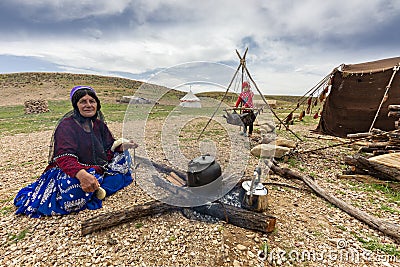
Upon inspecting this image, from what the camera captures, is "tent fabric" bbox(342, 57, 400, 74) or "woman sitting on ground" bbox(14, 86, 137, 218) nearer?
"woman sitting on ground" bbox(14, 86, 137, 218)

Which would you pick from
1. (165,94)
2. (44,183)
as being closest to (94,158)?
(44,183)

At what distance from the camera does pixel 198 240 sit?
2213mm

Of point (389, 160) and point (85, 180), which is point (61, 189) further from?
point (389, 160)

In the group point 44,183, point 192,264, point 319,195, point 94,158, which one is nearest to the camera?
point 192,264

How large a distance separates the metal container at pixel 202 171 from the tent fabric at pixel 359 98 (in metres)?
7.32

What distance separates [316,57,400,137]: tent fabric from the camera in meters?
6.96

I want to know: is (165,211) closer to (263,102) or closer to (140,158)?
(140,158)

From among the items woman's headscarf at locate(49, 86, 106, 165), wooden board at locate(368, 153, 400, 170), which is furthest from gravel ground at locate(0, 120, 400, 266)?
wooden board at locate(368, 153, 400, 170)

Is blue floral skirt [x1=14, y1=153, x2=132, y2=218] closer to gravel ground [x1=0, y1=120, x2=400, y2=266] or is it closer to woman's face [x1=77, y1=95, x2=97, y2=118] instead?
gravel ground [x1=0, y1=120, x2=400, y2=266]

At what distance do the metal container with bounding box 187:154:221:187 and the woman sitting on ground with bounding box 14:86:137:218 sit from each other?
1.14 m

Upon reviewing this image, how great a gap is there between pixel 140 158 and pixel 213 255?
9.60 ft

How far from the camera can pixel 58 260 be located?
78.7 inches

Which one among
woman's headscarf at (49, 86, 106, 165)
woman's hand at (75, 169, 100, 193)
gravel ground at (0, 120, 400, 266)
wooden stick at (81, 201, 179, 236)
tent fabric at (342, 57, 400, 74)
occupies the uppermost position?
tent fabric at (342, 57, 400, 74)

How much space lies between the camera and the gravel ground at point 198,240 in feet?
6.60
